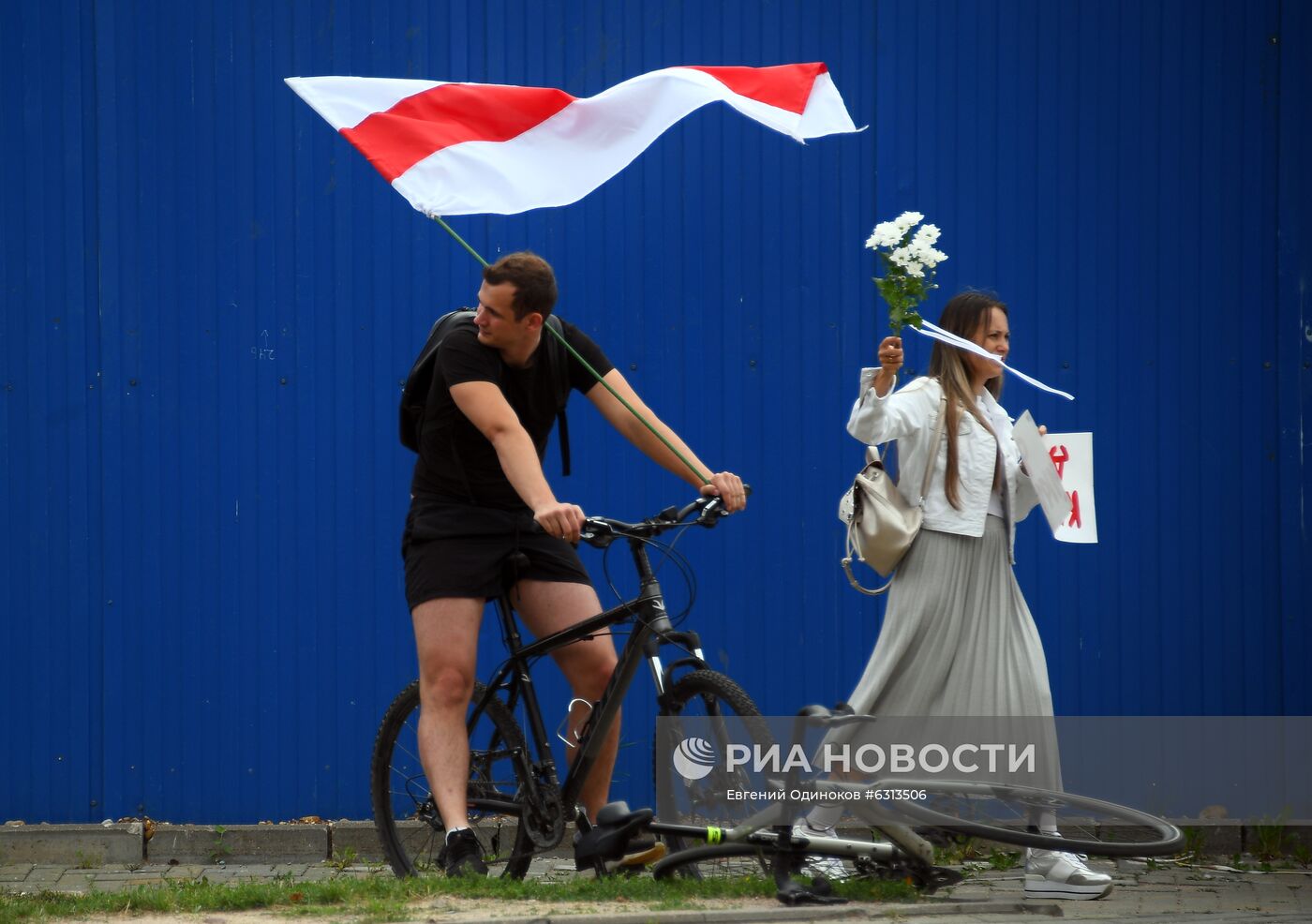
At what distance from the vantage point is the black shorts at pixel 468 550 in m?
5.27

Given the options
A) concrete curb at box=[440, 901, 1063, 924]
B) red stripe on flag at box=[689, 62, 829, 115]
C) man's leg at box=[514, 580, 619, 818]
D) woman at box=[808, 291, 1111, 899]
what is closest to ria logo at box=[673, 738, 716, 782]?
man's leg at box=[514, 580, 619, 818]

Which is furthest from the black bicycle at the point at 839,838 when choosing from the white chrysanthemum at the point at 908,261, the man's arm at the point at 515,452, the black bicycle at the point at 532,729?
the white chrysanthemum at the point at 908,261

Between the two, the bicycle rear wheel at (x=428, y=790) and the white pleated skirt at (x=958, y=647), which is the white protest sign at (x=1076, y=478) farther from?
the bicycle rear wheel at (x=428, y=790)

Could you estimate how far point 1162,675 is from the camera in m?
7.08

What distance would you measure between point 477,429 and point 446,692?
86 centimetres

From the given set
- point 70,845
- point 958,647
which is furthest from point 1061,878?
point 70,845

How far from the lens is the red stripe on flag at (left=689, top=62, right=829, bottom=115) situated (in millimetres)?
5883

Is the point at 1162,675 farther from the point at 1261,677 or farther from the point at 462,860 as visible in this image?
the point at 462,860

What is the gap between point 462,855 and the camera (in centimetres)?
518

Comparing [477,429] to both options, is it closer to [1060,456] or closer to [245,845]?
A: [1060,456]

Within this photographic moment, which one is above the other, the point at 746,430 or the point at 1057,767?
the point at 746,430

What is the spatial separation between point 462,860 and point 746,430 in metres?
2.54

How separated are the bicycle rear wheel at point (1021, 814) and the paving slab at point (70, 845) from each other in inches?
139

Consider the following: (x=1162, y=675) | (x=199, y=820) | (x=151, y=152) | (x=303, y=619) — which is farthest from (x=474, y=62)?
(x=1162, y=675)
